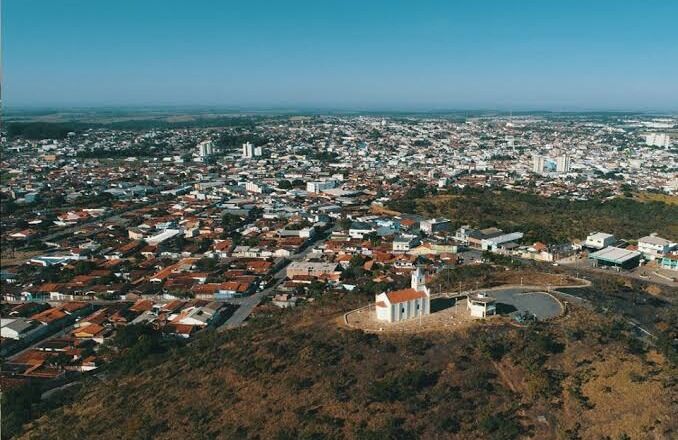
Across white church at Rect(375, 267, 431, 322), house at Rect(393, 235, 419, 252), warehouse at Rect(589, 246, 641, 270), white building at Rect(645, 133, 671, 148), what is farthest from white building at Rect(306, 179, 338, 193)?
white building at Rect(645, 133, 671, 148)

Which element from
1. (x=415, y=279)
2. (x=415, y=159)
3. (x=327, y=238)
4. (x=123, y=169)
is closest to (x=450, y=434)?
(x=415, y=279)

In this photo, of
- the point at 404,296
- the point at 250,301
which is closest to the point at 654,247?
the point at 404,296

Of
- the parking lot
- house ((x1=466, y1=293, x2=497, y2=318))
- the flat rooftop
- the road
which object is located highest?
house ((x1=466, y1=293, x2=497, y2=318))

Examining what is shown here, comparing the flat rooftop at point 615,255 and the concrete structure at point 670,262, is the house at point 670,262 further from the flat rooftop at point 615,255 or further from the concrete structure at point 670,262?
the flat rooftop at point 615,255

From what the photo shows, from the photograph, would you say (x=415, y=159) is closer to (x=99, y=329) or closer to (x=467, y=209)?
(x=467, y=209)

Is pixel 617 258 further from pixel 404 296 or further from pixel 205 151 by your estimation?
pixel 205 151

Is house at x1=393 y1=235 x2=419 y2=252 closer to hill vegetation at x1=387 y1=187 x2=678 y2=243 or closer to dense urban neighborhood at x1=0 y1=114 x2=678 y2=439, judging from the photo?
dense urban neighborhood at x1=0 y1=114 x2=678 y2=439

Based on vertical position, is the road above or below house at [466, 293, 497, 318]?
below
